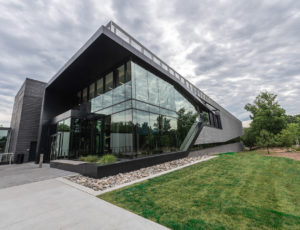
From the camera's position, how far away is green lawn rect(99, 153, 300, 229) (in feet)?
9.29

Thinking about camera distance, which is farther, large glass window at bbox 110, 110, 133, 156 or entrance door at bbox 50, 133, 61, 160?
entrance door at bbox 50, 133, 61, 160

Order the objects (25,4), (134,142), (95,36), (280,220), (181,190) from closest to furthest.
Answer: (280,220)
(181,190)
(25,4)
(95,36)
(134,142)

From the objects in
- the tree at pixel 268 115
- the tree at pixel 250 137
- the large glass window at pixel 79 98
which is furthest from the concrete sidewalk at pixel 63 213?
the tree at pixel 250 137

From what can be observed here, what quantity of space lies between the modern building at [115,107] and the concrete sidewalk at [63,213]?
5064mm

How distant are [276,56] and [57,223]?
17.4 metres

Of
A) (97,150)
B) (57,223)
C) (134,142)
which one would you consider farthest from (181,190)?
(97,150)

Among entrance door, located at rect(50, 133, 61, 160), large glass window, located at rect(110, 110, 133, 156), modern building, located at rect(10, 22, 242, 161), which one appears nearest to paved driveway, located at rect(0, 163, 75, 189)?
modern building, located at rect(10, 22, 242, 161)

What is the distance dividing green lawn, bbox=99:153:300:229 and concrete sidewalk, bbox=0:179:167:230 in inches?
15.4

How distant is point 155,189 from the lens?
16.7 ft

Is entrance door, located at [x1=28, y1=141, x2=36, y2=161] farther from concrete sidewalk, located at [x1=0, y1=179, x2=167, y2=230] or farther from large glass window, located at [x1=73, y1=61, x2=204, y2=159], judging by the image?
concrete sidewalk, located at [x1=0, y1=179, x2=167, y2=230]

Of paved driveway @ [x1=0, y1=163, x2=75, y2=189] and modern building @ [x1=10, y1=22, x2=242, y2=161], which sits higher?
modern building @ [x1=10, y1=22, x2=242, y2=161]

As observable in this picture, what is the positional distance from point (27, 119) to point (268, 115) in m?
48.5

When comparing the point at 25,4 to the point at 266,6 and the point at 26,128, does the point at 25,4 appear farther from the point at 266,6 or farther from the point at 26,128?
the point at 26,128

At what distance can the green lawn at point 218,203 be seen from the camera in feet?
9.29
